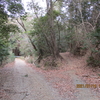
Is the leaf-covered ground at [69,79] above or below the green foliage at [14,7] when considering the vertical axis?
below

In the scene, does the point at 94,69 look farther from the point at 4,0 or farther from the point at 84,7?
the point at 4,0

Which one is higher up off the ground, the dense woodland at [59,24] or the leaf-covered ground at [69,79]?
the dense woodland at [59,24]

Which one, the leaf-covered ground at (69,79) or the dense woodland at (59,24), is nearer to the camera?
the leaf-covered ground at (69,79)

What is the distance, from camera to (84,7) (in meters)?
13.9

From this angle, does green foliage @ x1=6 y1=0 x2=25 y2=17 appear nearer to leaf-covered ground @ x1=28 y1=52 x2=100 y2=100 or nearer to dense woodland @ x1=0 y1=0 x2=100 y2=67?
dense woodland @ x1=0 y1=0 x2=100 y2=67

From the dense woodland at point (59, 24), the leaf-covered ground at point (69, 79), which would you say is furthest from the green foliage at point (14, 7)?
the leaf-covered ground at point (69, 79)

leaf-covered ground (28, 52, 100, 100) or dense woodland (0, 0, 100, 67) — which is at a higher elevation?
dense woodland (0, 0, 100, 67)

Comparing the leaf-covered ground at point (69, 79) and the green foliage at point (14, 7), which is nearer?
the leaf-covered ground at point (69, 79)

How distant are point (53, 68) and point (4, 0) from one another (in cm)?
907

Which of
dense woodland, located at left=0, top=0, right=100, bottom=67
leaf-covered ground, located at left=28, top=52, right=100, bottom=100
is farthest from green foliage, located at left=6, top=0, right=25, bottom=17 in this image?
leaf-covered ground, located at left=28, top=52, right=100, bottom=100

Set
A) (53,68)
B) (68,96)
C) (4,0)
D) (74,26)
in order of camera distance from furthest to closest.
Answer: (74,26), (53,68), (4,0), (68,96)

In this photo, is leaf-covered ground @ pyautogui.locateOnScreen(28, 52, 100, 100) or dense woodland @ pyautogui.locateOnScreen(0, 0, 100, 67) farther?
dense woodland @ pyautogui.locateOnScreen(0, 0, 100, 67)

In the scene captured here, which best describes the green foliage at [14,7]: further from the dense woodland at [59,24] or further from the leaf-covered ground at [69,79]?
the leaf-covered ground at [69,79]

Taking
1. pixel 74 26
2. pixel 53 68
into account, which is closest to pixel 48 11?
pixel 74 26
